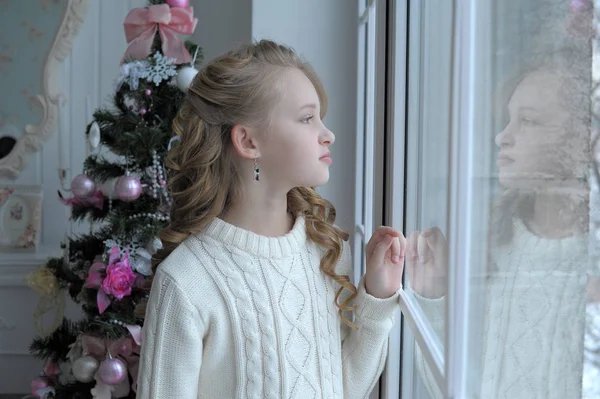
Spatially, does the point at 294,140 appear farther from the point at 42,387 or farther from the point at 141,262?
the point at 42,387

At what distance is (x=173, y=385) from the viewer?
1206 mm

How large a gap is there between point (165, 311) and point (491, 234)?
2.25 feet

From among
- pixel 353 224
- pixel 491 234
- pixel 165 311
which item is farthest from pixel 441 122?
pixel 353 224

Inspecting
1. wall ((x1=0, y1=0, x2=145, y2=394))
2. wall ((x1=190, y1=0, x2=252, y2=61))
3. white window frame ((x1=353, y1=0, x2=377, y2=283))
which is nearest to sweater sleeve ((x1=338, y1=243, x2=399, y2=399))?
white window frame ((x1=353, y1=0, x2=377, y2=283))

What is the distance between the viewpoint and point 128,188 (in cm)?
208

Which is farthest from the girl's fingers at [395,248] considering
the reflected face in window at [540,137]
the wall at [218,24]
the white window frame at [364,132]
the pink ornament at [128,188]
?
the wall at [218,24]

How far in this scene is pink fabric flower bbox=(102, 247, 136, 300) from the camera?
2098 millimetres

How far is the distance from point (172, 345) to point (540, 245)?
0.79 metres

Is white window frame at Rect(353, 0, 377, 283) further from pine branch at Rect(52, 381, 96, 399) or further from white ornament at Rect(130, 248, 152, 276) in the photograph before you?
pine branch at Rect(52, 381, 96, 399)

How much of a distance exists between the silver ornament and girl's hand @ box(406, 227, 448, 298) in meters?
1.28

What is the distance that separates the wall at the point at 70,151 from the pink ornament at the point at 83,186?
1.35 m

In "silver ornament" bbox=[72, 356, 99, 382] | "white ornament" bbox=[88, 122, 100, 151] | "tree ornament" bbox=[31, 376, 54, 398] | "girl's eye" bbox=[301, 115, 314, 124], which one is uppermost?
"white ornament" bbox=[88, 122, 100, 151]

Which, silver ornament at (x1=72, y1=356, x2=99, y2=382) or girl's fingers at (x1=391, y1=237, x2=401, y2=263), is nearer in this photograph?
girl's fingers at (x1=391, y1=237, x2=401, y2=263)

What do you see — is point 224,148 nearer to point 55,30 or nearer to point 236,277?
point 236,277
